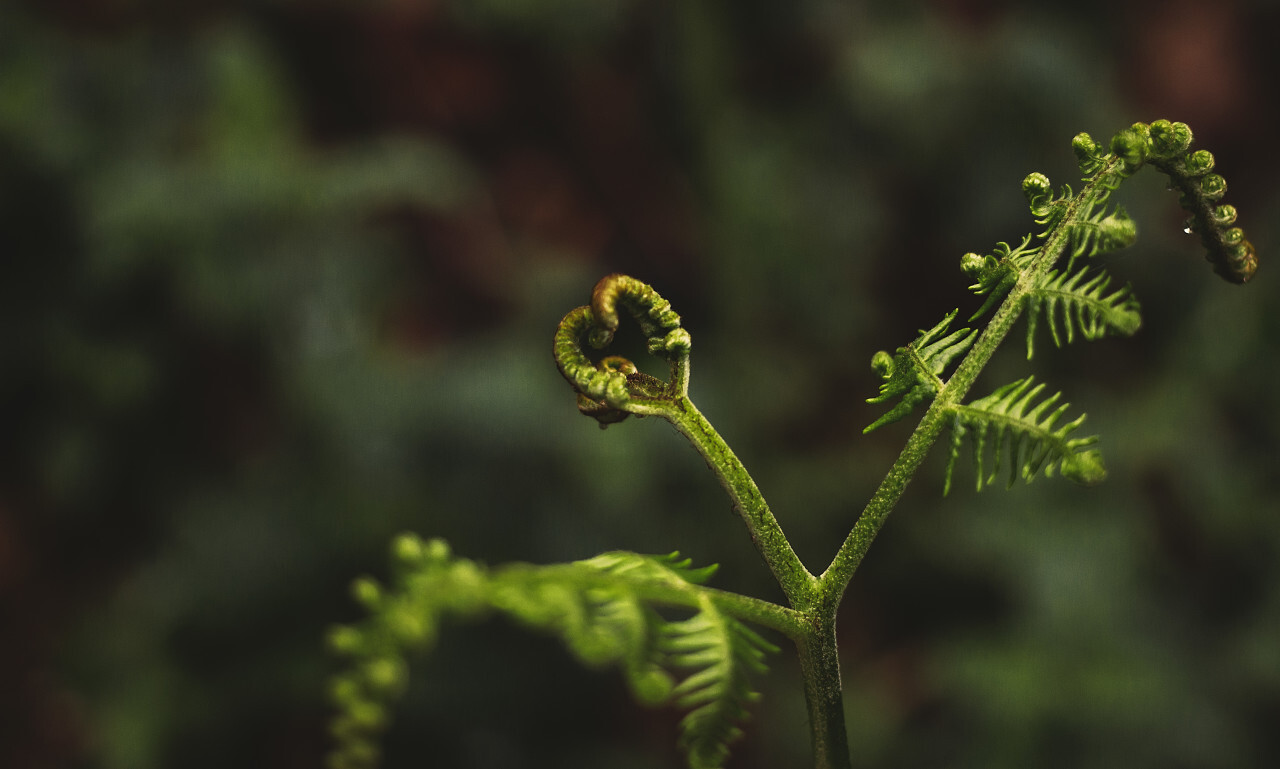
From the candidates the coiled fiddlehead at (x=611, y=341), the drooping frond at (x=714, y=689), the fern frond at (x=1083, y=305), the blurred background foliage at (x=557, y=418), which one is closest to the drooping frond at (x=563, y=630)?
the drooping frond at (x=714, y=689)

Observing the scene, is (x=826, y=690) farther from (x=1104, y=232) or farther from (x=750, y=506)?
(x=1104, y=232)

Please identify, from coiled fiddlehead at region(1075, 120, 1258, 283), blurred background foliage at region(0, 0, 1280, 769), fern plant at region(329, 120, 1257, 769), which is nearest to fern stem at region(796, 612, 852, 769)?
fern plant at region(329, 120, 1257, 769)

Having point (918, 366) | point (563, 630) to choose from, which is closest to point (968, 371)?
point (918, 366)

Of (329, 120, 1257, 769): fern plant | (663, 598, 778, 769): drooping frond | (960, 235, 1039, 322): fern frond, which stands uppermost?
A: (960, 235, 1039, 322): fern frond

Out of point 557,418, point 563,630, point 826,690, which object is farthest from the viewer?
point 557,418

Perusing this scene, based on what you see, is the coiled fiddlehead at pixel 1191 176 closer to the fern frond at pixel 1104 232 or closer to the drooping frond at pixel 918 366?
the fern frond at pixel 1104 232

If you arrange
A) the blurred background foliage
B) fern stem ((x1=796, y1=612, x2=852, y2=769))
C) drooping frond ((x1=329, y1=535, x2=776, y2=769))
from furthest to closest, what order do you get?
the blurred background foliage, fern stem ((x1=796, y1=612, x2=852, y2=769)), drooping frond ((x1=329, y1=535, x2=776, y2=769))

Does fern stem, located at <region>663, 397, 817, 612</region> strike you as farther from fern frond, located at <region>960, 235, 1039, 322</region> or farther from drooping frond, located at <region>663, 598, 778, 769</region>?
fern frond, located at <region>960, 235, 1039, 322</region>
